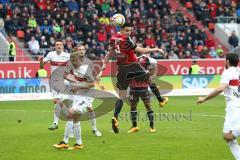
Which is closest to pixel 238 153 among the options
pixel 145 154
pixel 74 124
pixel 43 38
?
pixel 145 154

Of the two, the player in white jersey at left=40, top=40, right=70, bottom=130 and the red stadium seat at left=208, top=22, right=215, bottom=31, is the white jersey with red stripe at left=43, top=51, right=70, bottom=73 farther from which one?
the red stadium seat at left=208, top=22, right=215, bottom=31

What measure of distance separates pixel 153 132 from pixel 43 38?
19.2 meters

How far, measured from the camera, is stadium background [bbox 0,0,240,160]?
15516mm

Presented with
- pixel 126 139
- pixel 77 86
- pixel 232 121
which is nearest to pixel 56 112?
pixel 126 139

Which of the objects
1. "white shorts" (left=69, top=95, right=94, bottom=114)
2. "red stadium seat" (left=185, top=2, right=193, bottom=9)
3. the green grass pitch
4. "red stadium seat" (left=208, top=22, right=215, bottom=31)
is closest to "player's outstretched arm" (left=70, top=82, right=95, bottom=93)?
"white shorts" (left=69, top=95, right=94, bottom=114)

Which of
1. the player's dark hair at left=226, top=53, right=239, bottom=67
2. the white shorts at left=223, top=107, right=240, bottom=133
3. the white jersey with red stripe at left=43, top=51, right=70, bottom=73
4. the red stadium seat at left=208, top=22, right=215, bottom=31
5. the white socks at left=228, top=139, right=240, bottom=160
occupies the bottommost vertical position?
the red stadium seat at left=208, top=22, right=215, bottom=31

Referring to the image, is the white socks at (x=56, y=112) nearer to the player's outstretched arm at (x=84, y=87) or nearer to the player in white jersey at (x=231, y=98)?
the player's outstretched arm at (x=84, y=87)

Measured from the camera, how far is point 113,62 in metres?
35.1

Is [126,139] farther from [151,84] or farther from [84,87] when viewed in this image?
[151,84]

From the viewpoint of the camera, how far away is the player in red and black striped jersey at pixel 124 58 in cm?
1722

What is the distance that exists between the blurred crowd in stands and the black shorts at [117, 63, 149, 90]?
55.1 feet

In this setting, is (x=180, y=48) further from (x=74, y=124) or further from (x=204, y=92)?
(x=74, y=124)

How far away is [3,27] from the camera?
36.8 m

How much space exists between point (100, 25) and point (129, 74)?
22189 millimetres
